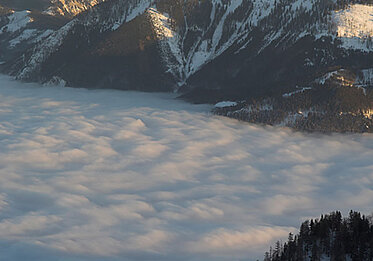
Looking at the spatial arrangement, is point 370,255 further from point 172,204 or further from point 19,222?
point 19,222

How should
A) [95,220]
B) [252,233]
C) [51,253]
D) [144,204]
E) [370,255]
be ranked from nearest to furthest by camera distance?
1. [370,255]
2. [51,253]
3. [252,233]
4. [95,220]
5. [144,204]

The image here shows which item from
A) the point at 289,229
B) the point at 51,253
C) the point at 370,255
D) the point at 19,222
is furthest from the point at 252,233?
the point at 19,222

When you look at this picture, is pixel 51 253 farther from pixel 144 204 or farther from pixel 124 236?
pixel 144 204

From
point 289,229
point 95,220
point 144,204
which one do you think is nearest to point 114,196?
point 144,204

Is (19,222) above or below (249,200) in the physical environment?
below

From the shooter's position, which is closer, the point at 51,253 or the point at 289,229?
the point at 51,253

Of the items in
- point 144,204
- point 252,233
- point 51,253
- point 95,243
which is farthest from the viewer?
point 144,204
